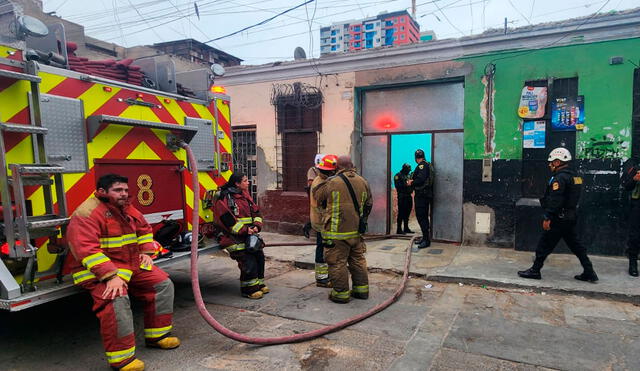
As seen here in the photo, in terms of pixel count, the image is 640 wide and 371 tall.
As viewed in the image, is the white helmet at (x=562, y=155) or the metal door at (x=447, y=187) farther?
the metal door at (x=447, y=187)

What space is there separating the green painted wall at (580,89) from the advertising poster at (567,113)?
0.30ft

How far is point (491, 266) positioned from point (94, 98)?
5570 millimetres

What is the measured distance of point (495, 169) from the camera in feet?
23.1

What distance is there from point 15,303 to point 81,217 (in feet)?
2.41

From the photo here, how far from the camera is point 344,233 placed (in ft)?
15.4

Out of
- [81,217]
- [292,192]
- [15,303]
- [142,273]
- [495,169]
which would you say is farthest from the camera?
[292,192]

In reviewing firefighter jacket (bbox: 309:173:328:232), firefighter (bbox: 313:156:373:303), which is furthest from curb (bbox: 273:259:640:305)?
firefighter jacket (bbox: 309:173:328:232)

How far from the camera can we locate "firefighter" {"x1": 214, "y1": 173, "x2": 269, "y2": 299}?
15.5 ft

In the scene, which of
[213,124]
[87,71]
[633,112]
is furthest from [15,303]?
[633,112]

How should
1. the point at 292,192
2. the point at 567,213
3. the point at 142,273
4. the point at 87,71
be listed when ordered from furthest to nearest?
the point at 292,192 < the point at 567,213 < the point at 87,71 < the point at 142,273

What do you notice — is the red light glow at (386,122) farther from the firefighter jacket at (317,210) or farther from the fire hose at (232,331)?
the fire hose at (232,331)

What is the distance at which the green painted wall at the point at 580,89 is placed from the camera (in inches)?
241

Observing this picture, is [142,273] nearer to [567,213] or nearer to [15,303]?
[15,303]

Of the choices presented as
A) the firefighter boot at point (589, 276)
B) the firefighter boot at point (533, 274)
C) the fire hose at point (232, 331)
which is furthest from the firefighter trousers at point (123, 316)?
the firefighter boot at point (589, 276)
